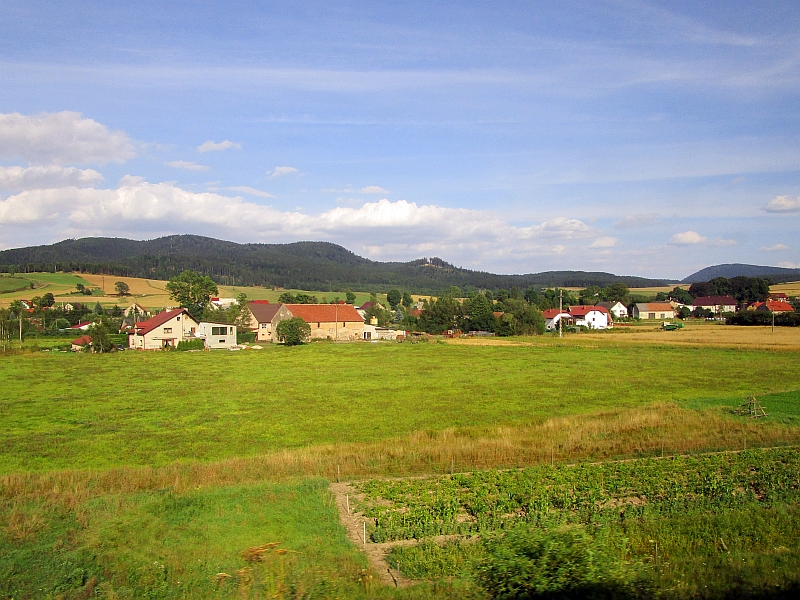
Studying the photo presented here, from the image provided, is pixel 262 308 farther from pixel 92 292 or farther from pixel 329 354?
pixel 92 292

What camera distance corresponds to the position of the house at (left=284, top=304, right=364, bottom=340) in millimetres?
74438

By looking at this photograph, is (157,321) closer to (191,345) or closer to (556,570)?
(191,345)

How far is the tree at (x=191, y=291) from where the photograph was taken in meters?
86.5

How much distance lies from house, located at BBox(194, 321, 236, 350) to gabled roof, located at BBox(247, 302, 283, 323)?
9.38 meters

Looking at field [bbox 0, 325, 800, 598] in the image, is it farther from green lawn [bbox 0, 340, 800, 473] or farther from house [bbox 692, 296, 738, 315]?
house [bbox 692, 296, 738, 315]

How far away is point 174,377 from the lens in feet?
117

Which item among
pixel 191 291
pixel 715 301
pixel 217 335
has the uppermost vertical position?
pixel 191 291

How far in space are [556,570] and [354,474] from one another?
841cm

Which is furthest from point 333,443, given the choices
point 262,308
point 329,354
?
point 262,308

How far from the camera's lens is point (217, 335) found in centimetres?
6156

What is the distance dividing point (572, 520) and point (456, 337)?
207 feet

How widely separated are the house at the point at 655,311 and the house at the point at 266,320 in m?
72.9

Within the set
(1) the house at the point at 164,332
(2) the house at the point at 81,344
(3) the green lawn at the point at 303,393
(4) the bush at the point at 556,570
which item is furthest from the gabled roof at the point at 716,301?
(4) the bush at the point at 556,570

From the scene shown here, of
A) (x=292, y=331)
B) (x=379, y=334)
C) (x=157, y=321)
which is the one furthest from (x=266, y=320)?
(x=379, y=334)
